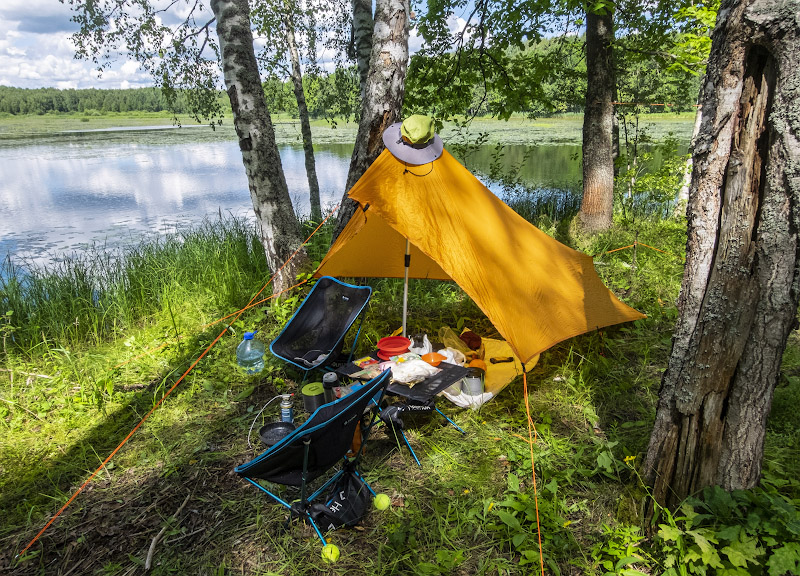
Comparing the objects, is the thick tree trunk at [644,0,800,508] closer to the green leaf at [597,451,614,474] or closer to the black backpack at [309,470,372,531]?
the green leaf at [597,451,614,474]

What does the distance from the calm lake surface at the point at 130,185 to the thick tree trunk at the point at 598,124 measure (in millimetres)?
1451

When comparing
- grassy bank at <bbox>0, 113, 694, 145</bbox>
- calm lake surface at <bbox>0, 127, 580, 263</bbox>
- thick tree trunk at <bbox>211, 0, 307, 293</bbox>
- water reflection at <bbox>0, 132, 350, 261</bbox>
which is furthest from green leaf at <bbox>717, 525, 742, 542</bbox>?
water reflection at <bbox>0, 132, 350, 261</bbox>

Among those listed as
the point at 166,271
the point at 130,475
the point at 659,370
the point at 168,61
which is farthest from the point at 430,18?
the point at 130,475

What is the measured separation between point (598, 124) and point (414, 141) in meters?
3.84

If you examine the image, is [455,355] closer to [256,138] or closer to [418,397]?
[418,397]

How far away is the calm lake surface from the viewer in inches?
315

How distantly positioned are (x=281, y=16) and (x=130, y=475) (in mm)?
6827

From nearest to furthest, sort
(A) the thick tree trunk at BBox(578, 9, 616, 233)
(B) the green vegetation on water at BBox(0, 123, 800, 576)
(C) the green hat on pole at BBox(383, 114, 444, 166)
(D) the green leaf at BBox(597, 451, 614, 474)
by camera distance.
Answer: (B) the green vegetation on water at BBox(0, 123, 800, 576)
(D) the green leaf at BBox(597, 451, 614, 474)
(C) the green hat on pole at BBox(383, 114, 444, 166)
(A) the thick tree trunk at BBox(578, 9, 616, 233)

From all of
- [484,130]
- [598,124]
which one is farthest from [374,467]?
[484,130]

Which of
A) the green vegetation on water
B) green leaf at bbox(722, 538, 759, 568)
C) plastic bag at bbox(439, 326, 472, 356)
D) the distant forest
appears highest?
the distant forest

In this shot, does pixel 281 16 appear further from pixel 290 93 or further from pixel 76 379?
pixel 76 379

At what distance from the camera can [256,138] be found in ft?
12.0

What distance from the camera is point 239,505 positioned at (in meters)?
2.11

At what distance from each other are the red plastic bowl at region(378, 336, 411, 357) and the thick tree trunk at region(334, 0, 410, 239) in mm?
1218
